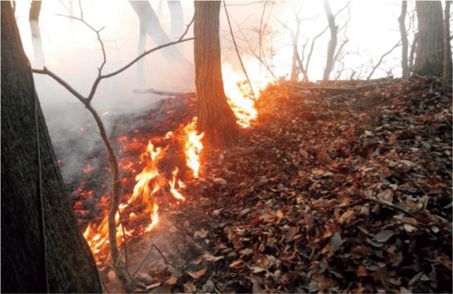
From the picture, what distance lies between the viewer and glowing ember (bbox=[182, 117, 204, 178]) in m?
4.90

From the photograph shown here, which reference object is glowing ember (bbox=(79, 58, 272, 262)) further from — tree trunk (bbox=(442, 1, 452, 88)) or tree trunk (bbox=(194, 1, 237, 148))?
tree trunk (bbox=(442, 1, 452, 88))

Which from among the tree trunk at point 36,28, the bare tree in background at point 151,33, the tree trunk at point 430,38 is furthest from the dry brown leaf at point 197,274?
the bare tree in background at point 151,33

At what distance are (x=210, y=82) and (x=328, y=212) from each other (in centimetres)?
330

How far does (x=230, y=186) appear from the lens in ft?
14.0

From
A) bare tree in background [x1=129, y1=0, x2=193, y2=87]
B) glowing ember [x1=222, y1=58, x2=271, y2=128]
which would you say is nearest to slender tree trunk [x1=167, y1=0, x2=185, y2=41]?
bare tree in background [x1=129, y1=0, x2=193, y2=87]

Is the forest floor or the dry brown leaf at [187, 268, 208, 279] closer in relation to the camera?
the forest floor

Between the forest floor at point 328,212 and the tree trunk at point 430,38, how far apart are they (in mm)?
881

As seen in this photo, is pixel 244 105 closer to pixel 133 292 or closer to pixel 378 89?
pixel 378 89

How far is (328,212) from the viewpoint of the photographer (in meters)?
2.91

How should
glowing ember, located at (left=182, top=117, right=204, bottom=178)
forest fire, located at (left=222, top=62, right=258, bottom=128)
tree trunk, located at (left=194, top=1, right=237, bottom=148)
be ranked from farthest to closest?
forest fire, located at (left=222, top=62, right=258, bottom=128) → tree trunk, located at (left=194, top=1, right=237, bottom=148) → glowing ember, located at (left=182, top=117, right=204, bottom=178)

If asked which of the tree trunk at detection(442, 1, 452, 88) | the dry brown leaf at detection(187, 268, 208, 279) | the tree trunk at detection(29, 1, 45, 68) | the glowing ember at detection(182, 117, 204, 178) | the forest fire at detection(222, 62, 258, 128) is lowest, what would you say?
the dry brown leaf at detection(187, 268, 208, 279)

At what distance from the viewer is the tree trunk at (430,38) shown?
18.8 ft

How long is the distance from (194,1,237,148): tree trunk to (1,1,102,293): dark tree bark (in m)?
3.57

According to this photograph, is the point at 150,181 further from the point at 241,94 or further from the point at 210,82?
the point at 241,94
